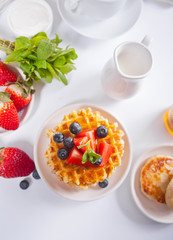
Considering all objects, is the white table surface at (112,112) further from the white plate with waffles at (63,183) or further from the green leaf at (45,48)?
the green leaf at (45,48)

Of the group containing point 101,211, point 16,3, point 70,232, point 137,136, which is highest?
point 16,3

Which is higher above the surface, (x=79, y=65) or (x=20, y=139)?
(x=79, y=65)

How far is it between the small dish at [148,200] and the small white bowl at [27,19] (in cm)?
73

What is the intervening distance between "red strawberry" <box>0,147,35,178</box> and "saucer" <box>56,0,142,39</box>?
62 cm

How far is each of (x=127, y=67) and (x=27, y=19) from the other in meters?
Result: 0.52

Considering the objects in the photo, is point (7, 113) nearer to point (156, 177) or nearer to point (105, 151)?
point (105, 151)

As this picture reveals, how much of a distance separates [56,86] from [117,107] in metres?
0.31

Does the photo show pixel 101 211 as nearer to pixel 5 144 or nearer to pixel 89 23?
pixel 5 144

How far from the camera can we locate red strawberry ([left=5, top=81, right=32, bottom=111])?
109 centimetres

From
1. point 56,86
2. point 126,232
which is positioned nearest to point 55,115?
point 56,86

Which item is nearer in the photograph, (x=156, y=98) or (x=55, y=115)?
(x=55, y=115)

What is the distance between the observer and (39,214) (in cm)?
121

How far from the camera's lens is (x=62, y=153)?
3.20ft

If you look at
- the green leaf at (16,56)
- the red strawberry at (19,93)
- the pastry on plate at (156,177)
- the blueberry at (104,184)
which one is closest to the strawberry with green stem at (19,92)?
the red strawberry at (19,93)
